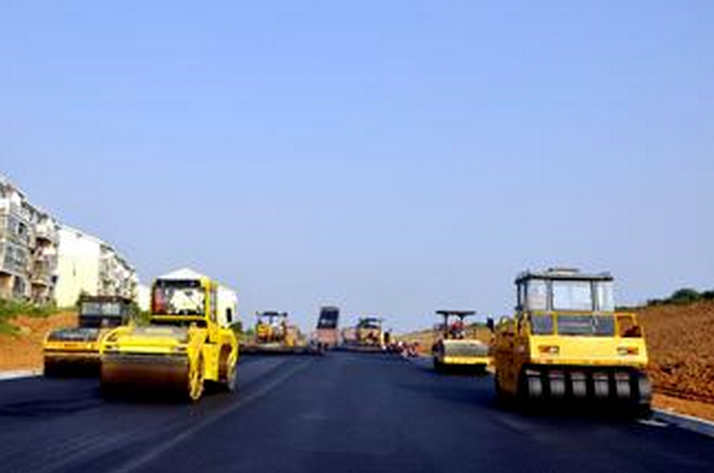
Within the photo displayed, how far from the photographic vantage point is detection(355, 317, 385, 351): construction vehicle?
Result: 6806 centimetres

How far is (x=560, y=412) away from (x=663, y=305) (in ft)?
192

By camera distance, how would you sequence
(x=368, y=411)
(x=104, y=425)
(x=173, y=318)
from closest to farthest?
(x=104, y=425)
(x=368, y=411)
(x=173, y=318)

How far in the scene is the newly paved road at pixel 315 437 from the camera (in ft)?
34.2

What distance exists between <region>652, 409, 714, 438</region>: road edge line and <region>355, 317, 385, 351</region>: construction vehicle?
50.1 meters

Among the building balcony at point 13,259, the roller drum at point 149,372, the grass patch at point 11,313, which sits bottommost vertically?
the roller drum at point 149,372

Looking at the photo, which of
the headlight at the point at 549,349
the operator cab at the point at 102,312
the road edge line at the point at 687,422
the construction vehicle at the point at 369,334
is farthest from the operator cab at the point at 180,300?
the construction vehicle at the point at 369,334

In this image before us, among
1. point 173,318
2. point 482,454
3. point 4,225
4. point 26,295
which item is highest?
point 4,225

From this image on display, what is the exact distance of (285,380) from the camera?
26609 mm

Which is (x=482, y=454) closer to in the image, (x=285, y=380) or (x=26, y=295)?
(x=285, y=380)

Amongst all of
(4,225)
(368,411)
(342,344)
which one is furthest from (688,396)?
(4,225)

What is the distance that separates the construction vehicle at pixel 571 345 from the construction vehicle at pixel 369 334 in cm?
4786

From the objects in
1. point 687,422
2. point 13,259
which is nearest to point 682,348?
point 687,422

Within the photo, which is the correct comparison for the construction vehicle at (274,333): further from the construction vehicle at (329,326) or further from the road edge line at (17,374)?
the road edge line at (17,374)

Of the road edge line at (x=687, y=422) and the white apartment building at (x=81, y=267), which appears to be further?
the white apartment building at (x=81, y=267)
